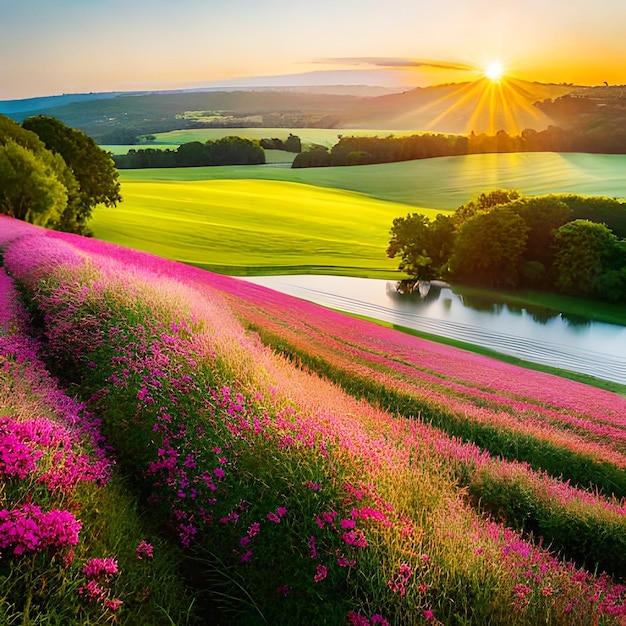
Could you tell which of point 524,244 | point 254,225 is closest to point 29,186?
point 254,225

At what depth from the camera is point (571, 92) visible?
23.8 feet

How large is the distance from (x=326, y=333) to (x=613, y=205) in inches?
167

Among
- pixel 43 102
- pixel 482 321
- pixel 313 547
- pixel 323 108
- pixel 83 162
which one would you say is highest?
pixel 43 102

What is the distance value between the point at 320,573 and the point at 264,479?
61cm

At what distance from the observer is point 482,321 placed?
6555mm

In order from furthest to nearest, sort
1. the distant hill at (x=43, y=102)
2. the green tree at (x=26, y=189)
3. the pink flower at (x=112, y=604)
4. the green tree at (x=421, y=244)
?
the green tree at (x=421, y=244) < the distant hill at (x=43, y=102) < the green tree at (x=26, y=189) < the pink flower at (x=112, y=604)

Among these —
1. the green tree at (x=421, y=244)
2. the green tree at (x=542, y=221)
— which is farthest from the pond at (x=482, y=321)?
the green tree at (x=542, y=221)

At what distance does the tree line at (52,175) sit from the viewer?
666 centimetres

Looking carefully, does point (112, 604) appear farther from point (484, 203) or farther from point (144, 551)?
point (484, 203)

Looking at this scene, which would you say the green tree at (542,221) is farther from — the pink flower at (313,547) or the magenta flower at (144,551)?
the magenta flower at (144,551)

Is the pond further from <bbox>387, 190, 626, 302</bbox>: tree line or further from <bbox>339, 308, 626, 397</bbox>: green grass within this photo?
<bbox>387, 190, 626, 302</bbox>: tree line

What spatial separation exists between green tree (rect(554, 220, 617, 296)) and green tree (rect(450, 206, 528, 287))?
0.50m

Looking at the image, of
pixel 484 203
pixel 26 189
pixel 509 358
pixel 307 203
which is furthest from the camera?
pixel 307 203

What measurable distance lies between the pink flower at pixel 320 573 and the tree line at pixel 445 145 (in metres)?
6.82
